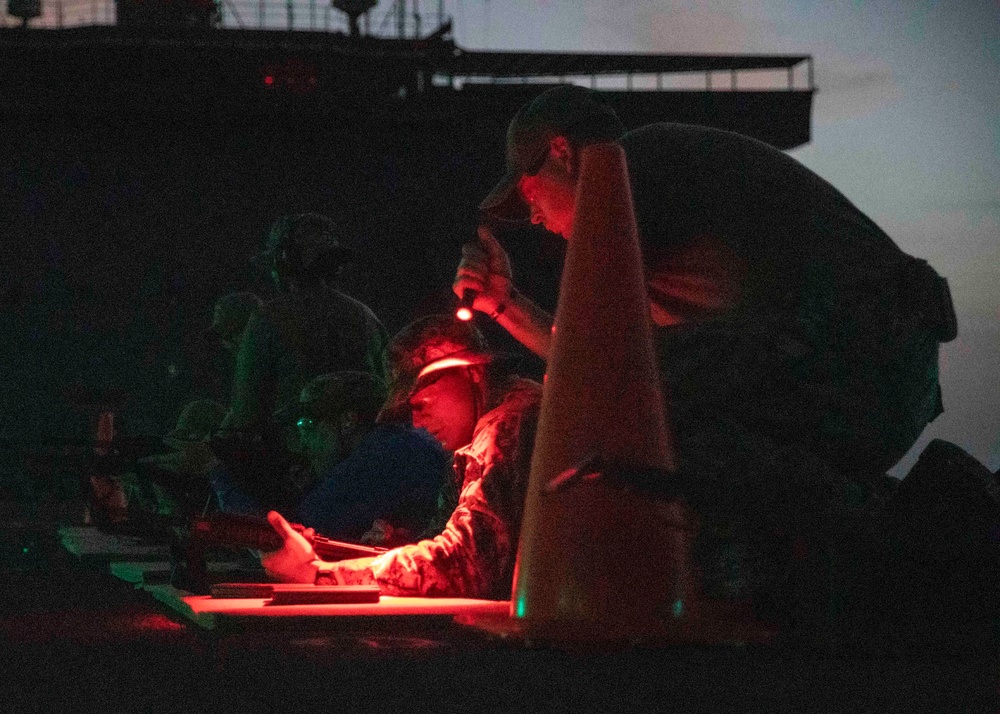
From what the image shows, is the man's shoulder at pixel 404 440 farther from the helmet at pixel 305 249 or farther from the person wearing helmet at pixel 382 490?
the helmet at pixel 305 249

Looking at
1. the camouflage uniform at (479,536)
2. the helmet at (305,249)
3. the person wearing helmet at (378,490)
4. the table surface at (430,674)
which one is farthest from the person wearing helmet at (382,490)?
the helmet at (305,249)

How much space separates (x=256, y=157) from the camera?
81.9 ft

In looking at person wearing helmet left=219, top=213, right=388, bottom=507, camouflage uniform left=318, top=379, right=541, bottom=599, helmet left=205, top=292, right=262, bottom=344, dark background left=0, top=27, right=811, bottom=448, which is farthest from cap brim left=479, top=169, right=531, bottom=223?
dark background left=0, top=27, right=811, bottom=448

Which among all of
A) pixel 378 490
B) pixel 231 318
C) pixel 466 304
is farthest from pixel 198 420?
pixel 466 304

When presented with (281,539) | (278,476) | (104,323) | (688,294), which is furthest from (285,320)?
(104,323)

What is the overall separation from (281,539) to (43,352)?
20.6 metres

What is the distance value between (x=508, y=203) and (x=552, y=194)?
0.78 ft

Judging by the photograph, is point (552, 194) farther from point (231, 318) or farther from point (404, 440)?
point (231, 318)

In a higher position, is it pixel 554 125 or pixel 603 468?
pixel 554 125

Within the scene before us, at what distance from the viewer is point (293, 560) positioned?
487 centimetres

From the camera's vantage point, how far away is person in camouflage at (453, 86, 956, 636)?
3.82 metres

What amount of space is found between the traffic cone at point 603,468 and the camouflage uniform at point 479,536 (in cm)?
76

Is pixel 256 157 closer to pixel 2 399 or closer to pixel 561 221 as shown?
pixel 2 399

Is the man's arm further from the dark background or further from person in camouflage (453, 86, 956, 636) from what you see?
the dark background
